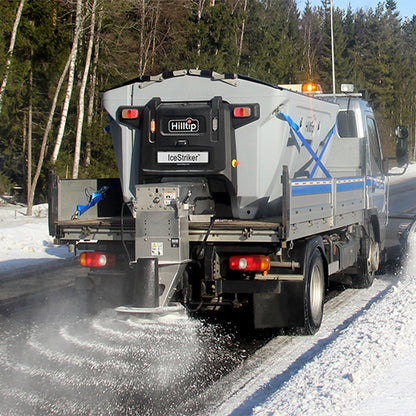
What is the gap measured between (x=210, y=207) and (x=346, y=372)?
8.86 ft

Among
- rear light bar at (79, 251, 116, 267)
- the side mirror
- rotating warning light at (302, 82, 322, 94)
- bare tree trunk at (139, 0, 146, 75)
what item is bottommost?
rear light bar at (79, 251, 116, 267)

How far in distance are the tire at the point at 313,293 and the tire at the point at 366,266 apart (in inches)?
88.4

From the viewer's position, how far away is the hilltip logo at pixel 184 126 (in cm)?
713

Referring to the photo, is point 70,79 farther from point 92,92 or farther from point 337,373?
point 337,373

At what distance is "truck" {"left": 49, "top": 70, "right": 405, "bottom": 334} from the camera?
Answer: 634 cm

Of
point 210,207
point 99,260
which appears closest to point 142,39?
point 210,207

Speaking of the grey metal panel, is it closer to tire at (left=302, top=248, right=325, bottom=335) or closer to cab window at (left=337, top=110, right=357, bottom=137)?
tire at (left=302, top=248, right=325, bottom=335)

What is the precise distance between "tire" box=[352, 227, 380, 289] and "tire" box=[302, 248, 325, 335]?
224 cm

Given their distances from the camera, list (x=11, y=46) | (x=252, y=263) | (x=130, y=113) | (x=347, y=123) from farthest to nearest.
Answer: (x=11, y=46), (x=347, y=123), (x=130, y=113), (x=252, y=263)

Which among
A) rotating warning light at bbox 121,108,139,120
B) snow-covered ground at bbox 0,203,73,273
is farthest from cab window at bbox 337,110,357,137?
snow-covered ground at bbox 0,203,73,273

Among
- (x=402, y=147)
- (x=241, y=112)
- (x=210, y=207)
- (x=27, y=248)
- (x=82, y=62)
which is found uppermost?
(x=82, y=62)

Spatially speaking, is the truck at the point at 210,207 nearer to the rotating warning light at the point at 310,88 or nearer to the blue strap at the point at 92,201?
the blue strap at the point at 92,201

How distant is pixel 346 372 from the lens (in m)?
5.18

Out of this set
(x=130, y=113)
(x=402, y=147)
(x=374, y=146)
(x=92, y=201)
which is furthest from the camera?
(x=374, y=146)
